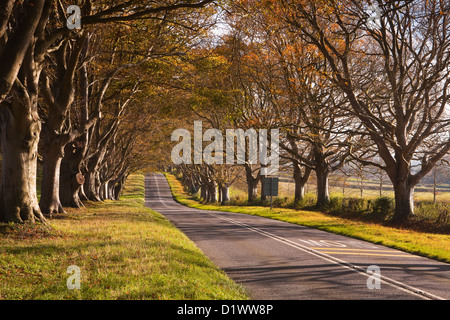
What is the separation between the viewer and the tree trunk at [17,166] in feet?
36.1

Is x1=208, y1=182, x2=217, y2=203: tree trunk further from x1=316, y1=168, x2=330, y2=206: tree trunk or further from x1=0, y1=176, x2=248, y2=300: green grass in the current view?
x1=0, y1=176, x2=248, y2=300: green grass

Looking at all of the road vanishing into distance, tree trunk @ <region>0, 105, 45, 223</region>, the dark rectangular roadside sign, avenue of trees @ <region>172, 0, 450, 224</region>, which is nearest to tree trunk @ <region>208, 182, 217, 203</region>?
the dark rectangular roadside sign

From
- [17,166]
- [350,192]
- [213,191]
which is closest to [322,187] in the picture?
[17,166]

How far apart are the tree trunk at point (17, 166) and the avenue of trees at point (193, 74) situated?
1.3 inches

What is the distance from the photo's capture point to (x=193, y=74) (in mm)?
18812

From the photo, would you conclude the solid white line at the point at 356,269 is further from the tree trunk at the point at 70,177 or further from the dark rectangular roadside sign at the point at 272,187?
the dark rectangular roadside sign at the point at 272,187

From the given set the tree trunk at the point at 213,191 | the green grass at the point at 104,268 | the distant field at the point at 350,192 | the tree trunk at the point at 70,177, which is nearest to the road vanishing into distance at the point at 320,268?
the green grass at the point at 104,268

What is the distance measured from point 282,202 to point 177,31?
20487mm

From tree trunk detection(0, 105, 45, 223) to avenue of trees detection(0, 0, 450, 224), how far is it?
3 centimetres

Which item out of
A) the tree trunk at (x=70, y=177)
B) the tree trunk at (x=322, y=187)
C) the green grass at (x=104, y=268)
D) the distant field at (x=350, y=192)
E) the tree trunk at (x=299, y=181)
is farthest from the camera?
the distant field at (x=350, y=192)

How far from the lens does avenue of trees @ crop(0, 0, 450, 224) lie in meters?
11.1

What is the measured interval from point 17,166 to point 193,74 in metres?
10.2

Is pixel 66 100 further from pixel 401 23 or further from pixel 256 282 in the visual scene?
pixel 401 23

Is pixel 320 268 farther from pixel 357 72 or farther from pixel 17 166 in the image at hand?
pixel 357 72
